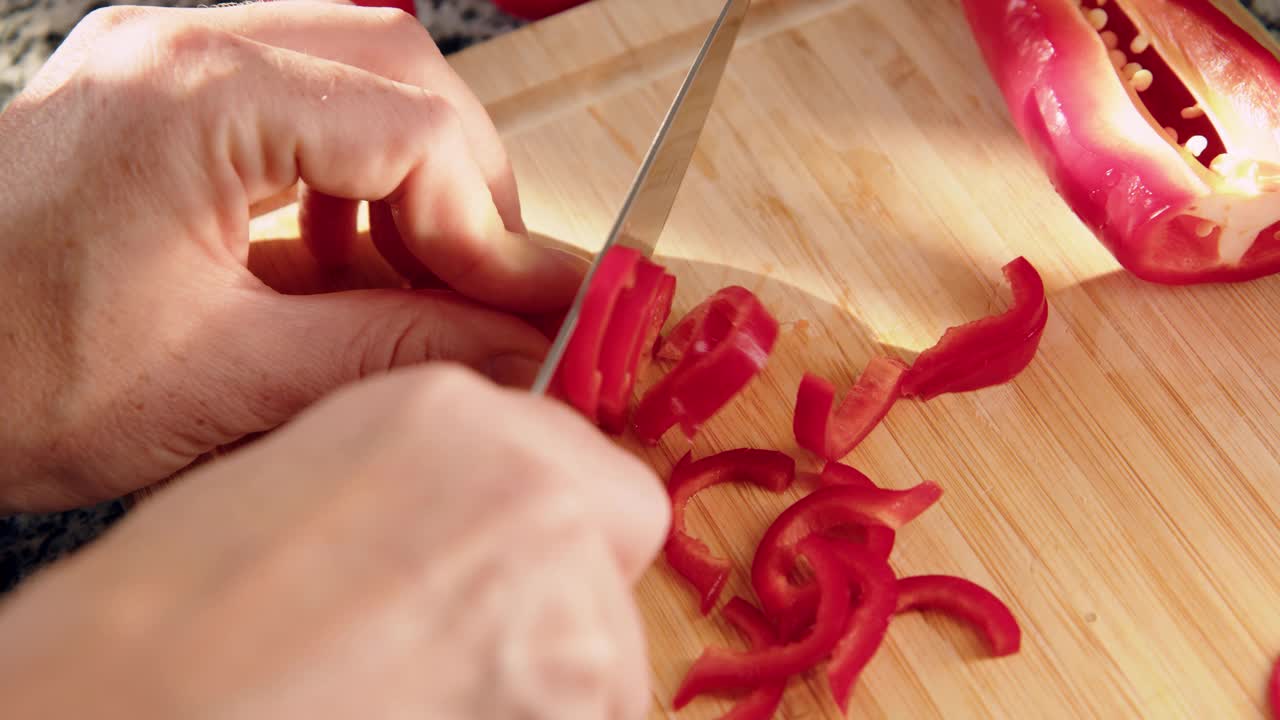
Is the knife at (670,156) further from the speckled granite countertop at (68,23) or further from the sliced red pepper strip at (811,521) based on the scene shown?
the speckled granite countertop at (68,23)

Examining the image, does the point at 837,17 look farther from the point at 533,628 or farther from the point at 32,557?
the point at 32,557

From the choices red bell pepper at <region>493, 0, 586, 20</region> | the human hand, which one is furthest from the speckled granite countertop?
the human hand

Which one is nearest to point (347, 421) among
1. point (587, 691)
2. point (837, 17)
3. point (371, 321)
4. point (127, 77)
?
point (587, 691)

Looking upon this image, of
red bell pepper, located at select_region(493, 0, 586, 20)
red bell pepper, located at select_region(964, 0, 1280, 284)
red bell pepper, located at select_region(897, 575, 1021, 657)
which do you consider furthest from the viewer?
red bell pepper, located at select_region(493, 0, 586, 20)

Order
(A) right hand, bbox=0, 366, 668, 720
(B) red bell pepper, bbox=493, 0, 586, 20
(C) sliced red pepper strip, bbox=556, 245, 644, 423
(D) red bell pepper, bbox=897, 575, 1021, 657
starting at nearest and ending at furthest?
(A) right hand, bbox=0, 366, 668, 720 < (C) sliced red pepper strip, bbox=556, 245, 644, 423 < (D) red bell pepper, bbox=897, 575, 1021, 657 < (B) red bell pepper, bbox=493, 0, 586, 20

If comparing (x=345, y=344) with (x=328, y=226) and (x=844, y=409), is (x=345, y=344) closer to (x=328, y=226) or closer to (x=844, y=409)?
(x=328, y=226)

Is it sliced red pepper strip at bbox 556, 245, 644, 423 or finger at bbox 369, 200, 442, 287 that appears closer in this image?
sliced red pepper strip at bbox 556, 245, 644, 423

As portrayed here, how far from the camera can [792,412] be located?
1.59 meters

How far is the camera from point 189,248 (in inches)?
53.0

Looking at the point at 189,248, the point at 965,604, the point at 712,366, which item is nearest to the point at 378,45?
the point at 189,248

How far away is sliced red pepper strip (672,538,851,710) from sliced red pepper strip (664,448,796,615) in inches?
3.7

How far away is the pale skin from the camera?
2.37ft

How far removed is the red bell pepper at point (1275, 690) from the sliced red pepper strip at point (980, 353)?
49 centimetres

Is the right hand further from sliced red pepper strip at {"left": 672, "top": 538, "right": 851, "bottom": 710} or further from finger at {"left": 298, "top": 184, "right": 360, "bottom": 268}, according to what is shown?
finger at {"left": 298, "top": 184, "right": 360, "bottom": 268}
